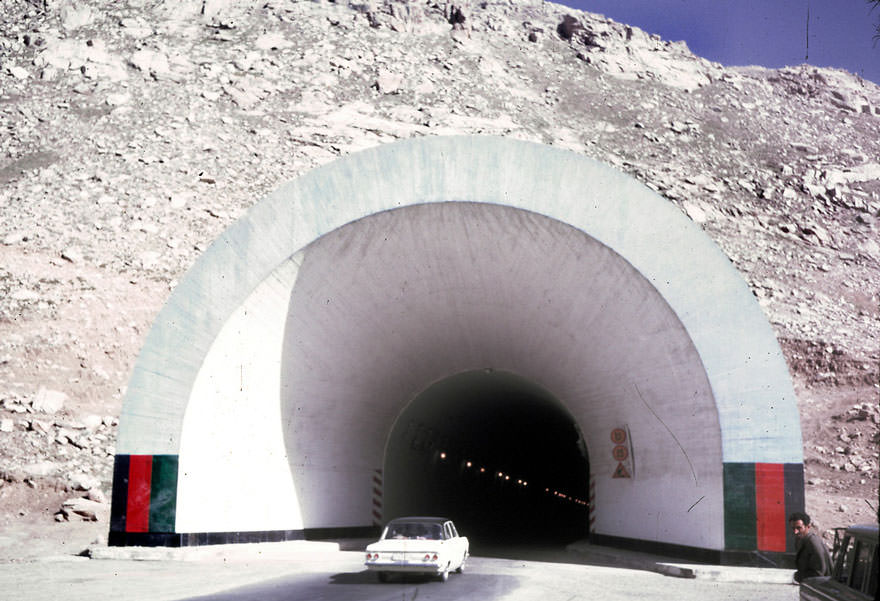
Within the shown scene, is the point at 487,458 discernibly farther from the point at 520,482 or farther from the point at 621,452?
the point at 621,452

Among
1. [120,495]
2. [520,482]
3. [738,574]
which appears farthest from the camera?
[520,482]

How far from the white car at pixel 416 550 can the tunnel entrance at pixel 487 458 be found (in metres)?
7.66

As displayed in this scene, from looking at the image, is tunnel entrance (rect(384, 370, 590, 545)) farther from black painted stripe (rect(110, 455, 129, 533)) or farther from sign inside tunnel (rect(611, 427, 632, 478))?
black painted stripe (rect(110, 455, 129, 533))

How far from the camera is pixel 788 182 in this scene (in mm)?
55375

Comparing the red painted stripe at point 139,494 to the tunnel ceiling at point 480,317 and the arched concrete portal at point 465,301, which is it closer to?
the arched concrete portal at point 465,301

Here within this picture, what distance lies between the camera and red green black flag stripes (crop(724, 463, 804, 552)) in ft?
47.6

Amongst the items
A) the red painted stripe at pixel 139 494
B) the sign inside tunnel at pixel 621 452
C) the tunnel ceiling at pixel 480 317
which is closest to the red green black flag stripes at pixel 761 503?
the tunnel ceiling at pixel 480 317

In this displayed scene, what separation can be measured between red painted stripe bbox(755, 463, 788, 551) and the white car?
522cm

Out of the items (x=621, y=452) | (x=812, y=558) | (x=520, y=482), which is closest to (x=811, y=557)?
(x=812, y=558)

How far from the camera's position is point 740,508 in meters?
14.7

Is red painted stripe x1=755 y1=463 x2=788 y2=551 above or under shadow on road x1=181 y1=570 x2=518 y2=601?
above

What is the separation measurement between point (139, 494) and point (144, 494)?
0.10 meters

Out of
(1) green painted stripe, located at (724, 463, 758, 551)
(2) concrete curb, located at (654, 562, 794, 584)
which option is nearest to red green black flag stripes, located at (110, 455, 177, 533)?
(2) concrete curb, located at (654, 562, 794, 584)

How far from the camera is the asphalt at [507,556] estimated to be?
548 inches
